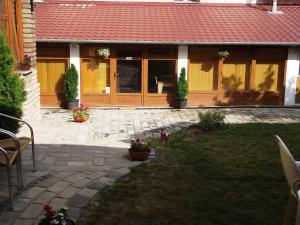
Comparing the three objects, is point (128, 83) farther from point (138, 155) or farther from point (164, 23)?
point (138, 155)

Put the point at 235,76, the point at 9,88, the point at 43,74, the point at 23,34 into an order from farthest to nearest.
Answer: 1. the point at 235,76
2. the point at 43,74
3. the point at 23,34
4. the point at 9,88

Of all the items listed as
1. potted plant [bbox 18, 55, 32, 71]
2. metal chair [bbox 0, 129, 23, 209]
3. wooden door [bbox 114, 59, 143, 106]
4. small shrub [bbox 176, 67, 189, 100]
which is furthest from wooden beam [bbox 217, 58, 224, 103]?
metal chair [bbox 0, 129, 23, 209]

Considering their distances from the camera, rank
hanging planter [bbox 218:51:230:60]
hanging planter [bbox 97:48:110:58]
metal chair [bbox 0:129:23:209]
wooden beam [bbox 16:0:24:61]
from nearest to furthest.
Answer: metal chair [bbox 0:129:23:209]
wooden beam [bbox 16:0:24:61]
hanging planter [bbox 97:48:110:58]
hanging planter [bbox 218:51:230:60]

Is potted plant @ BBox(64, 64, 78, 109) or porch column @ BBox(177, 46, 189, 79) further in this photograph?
porch column @ BBox(177, 46, 189, 79)

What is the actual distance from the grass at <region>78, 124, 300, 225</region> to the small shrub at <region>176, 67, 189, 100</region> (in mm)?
6097

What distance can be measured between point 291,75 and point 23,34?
34.1 ft

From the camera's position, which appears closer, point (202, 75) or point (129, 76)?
point (129, 76)

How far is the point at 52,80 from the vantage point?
1605cm

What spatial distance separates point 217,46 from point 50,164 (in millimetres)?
10219

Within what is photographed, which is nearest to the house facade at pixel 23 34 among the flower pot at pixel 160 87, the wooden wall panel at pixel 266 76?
the flower pot at pixel 160 87

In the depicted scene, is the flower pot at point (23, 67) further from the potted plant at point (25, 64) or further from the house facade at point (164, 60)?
the house facade at point (164, 60)

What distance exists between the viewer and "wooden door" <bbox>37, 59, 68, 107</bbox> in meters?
15.9

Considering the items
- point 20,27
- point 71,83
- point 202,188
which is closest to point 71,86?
point 71,83

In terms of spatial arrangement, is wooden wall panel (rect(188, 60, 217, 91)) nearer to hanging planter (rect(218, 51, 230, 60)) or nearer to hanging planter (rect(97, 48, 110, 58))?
hanging planter (rect(218, 51, 230, 60))
